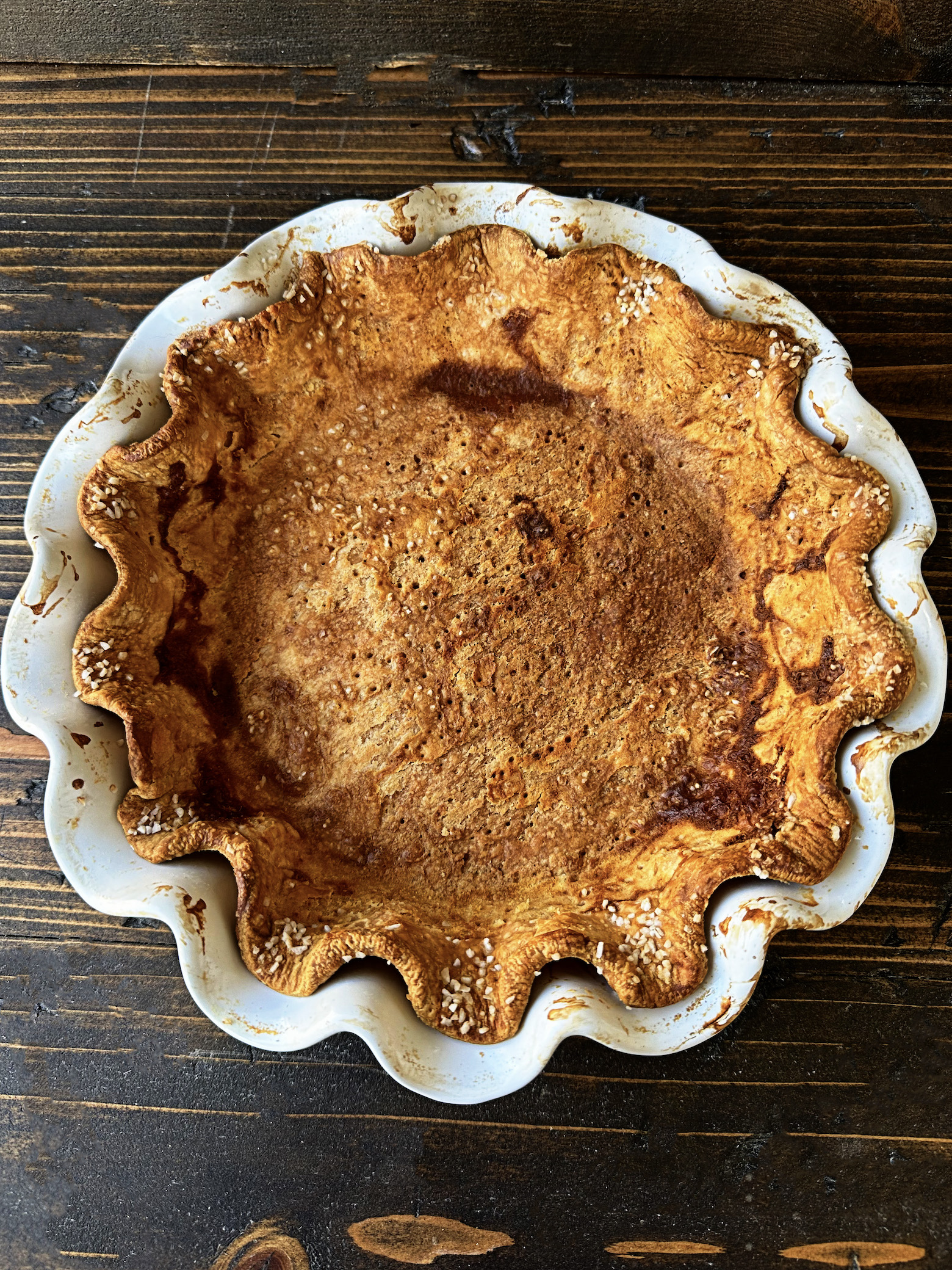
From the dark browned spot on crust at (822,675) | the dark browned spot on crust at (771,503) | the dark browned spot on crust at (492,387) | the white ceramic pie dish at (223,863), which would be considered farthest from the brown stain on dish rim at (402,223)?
the dark browned spot on crust at (822,675)

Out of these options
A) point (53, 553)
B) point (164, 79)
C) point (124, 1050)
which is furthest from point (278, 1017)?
A: point (164, 79)

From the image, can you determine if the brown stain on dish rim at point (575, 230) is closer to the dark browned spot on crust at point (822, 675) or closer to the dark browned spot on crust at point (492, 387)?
the dark browned spot on crust at point (492, 387)

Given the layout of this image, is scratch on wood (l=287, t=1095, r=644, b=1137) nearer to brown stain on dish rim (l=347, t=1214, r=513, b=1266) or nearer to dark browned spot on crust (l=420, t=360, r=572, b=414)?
brown stain on dish rim (l=347, t=1214, r=513, b=1266)

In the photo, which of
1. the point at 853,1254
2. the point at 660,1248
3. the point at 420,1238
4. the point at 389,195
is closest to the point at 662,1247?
the point at 660,1248

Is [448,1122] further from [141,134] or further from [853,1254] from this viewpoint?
[141,134]

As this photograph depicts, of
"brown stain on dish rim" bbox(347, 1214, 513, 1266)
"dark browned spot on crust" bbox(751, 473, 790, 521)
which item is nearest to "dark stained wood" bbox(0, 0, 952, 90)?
"dark browned spot on crust" bbox(751, 473, 790, 521)

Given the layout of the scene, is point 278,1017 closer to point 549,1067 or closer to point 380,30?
point 549,1067

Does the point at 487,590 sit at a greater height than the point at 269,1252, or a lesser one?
greater
